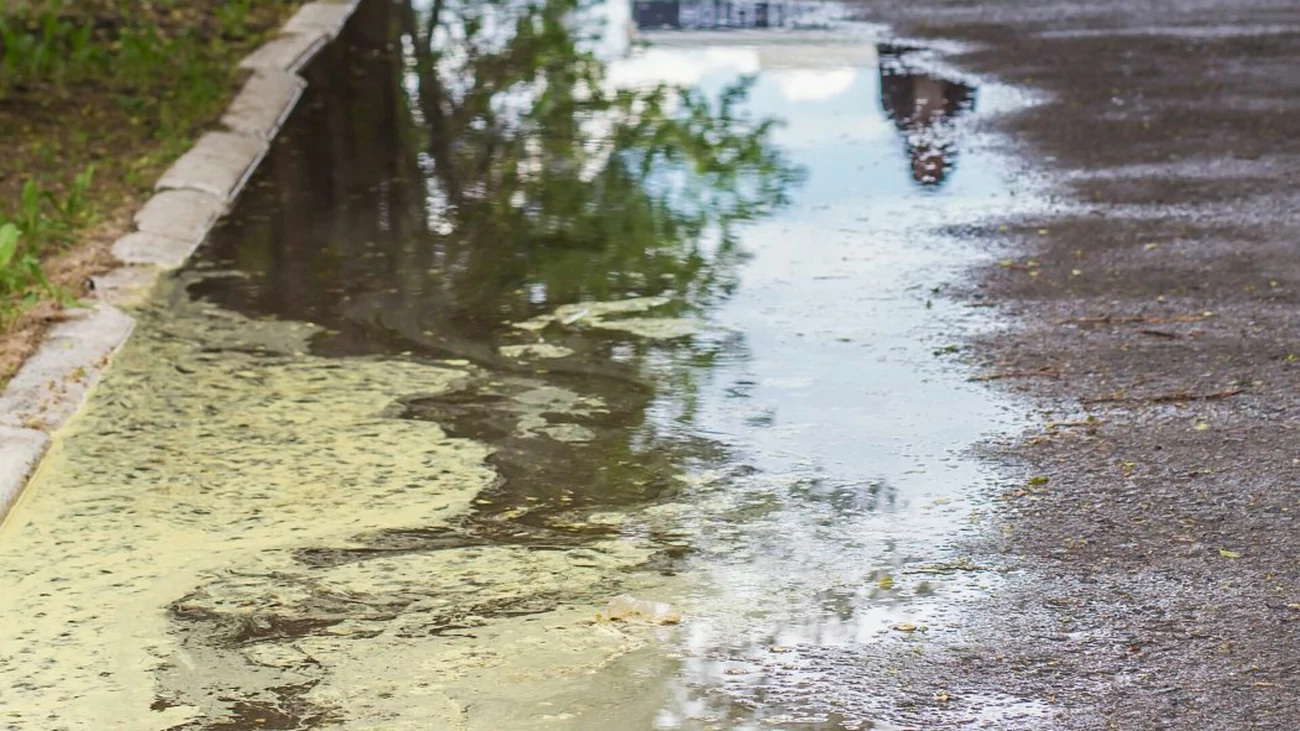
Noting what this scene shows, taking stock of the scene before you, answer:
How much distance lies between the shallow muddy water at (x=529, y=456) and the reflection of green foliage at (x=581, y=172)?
3cm

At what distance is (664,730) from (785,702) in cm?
23

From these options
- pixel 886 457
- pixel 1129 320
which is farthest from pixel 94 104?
pixel 886 457

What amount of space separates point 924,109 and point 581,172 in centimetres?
208

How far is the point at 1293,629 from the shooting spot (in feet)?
11.4

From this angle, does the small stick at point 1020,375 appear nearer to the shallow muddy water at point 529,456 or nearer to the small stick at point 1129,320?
the shallow muddy water at point 529,456

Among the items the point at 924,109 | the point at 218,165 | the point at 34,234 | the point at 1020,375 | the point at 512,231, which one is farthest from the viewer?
the point at 924,109

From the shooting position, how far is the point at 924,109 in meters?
9.12

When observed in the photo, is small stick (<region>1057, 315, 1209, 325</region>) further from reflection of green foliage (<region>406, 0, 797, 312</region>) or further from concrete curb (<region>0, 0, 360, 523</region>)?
concrete curb (<region>0, 0, 360, 523</region>)

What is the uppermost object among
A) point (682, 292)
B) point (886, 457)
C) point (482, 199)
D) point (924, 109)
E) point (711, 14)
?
point (711, 14)

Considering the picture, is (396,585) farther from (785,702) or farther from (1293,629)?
(1293,629)

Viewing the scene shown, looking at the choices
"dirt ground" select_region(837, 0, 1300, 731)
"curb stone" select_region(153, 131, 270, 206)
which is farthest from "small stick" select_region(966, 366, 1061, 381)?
"curb stone" select_region(153, 131, 270, 206)

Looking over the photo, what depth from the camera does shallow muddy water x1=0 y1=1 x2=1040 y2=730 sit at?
11.4ft

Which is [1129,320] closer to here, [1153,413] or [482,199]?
[1153,413]

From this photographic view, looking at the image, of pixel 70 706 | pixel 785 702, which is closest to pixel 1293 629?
pixel 785 702
